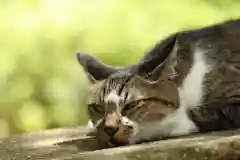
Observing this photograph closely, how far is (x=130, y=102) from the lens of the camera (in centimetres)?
112

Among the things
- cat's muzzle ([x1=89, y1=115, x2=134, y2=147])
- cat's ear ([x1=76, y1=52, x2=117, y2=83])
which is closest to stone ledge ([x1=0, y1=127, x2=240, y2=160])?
cat's muzzle ([x1=89, y1=115, x2=134, y2=147])

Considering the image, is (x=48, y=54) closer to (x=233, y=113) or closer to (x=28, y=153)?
(x=28, y=153)

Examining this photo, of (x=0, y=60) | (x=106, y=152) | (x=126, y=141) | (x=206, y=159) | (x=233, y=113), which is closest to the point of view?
(x=206, y=159)

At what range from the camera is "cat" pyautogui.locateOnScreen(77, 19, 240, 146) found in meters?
1.12

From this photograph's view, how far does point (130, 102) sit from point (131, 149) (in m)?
0.20

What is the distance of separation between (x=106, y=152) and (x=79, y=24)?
1.99 ft

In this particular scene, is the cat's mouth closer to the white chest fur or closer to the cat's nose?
the cat's nose

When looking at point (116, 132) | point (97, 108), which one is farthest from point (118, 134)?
point (97, 108)

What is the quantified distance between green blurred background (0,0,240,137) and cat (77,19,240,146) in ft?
0.63

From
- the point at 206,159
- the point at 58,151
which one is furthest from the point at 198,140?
the point at 58,151

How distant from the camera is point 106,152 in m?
0.96

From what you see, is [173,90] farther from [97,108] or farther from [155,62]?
[97,108]

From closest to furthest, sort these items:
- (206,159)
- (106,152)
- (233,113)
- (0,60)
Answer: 1. (206,159)
2. (106,152)
3. (233,113)
4. (0,60)

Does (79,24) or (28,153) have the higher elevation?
(79,24)
